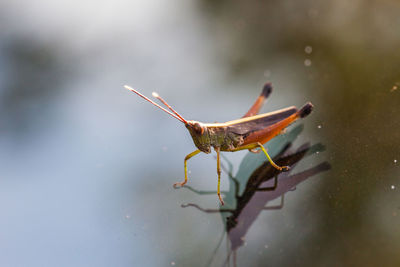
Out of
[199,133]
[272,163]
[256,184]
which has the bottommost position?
[256,184]

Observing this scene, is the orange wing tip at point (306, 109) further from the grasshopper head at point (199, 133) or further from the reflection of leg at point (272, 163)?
the grasshopper head at point (199, 133)

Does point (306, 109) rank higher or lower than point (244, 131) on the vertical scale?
higher

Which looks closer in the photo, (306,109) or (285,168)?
(285,168)

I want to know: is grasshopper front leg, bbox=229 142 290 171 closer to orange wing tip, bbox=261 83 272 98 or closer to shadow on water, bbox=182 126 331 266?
shadow on water, bbox=182 126 331 266

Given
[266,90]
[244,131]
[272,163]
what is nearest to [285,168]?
[272,163]

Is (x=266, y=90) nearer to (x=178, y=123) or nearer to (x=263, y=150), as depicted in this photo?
(x=263, y=150)

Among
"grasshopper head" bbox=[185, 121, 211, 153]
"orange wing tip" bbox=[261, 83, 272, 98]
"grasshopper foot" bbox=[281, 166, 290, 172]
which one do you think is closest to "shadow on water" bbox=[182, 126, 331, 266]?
"grasshopper foot" bbox=[281, 166, 290, 172]

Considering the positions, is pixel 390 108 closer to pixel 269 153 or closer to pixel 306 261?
pixel 269 153
